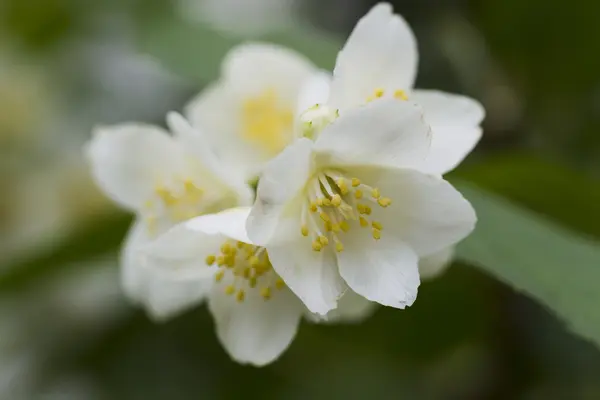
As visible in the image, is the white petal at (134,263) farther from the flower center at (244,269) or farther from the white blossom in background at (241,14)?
the white blossom in background at (241,14)

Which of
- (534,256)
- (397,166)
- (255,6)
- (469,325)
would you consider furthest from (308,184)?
(255,6)

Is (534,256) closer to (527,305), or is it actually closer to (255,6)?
(527,305)

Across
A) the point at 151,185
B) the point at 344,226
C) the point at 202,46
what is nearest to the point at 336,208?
the point at 344,226

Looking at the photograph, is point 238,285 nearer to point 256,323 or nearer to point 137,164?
point 256,323

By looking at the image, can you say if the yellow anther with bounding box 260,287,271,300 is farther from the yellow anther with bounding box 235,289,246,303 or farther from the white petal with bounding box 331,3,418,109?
the white petal with bounding box 331,3,418,109

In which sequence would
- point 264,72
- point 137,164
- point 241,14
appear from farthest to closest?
point 241,14 → point 264,72 → point 137,164

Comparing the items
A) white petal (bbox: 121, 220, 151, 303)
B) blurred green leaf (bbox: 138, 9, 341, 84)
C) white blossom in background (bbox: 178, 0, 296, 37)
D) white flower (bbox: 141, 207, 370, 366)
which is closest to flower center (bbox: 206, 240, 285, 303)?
white flower (bbox: 141, 207, 370, 366)

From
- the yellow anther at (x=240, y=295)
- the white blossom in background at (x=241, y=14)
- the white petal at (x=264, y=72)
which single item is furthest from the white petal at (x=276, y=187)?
the white blossom in background at (x=241, y=14)
